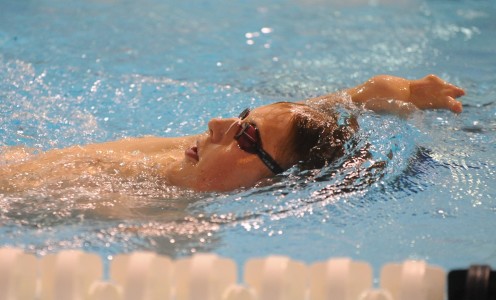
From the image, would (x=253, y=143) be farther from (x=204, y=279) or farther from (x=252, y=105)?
(x=252, y=105)

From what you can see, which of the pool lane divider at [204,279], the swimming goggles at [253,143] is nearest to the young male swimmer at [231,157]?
the swimming goggles at [253,143]

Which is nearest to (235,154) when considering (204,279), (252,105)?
(204,279)

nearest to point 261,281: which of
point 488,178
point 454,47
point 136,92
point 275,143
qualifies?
point 275,143

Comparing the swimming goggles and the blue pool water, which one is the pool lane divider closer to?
the blue pool water

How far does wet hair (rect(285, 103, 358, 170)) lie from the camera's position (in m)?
2.38

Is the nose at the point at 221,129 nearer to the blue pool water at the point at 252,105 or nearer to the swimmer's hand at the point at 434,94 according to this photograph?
the blue pool water at the point at 252,105

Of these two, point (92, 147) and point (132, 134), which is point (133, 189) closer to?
point (92, 147)

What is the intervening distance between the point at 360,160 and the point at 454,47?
8.68 ft

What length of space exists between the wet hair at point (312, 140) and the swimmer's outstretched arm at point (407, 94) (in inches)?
15.6

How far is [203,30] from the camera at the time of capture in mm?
5129

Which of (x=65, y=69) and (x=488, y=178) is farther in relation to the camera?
(x=65, y=69)

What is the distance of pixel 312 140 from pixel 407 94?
0.59 m

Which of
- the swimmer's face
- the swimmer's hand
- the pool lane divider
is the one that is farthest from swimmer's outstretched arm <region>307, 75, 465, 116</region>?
the pool lane divider

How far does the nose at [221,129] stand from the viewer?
7.93 ft
